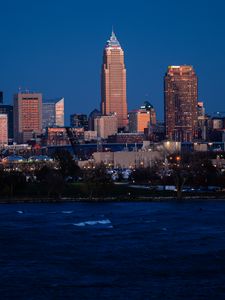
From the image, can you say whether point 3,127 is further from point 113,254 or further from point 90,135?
point 113,254

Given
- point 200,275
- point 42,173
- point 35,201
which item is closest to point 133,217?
point 35,201

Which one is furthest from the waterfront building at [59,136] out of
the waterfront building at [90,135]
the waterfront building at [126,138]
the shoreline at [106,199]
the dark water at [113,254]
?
the dark water at [113,254]

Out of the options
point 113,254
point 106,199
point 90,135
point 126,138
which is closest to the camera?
point 113,254

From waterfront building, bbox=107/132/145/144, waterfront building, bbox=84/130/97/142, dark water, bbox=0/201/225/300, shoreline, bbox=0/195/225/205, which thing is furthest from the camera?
waterfront building, bbox=84/130/97/142

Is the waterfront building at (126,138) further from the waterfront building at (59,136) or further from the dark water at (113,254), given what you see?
the dark water at (113,254)

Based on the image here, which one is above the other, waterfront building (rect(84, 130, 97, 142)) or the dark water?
waterfront building (rect(84, 130, 97, 142))

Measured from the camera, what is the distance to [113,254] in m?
19.5

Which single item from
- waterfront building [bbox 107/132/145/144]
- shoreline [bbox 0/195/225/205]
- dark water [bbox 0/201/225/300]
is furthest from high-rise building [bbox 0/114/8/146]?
dark water [bbox 0/201/225/300]

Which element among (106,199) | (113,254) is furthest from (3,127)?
(113,254)

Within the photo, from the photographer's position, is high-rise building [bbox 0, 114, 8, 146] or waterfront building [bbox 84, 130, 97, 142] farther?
high-rise building [bbox 0, 114, 8, 146]

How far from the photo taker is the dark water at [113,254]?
15.8 m

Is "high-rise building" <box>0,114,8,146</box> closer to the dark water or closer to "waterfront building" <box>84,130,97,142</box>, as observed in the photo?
"waterfront building" <box>84,130,97,142</box>

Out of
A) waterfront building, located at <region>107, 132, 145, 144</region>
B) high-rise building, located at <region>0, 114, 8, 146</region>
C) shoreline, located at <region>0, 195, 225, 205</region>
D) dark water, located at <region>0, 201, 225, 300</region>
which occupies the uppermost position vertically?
high-rise building, located at <region>0, 114, 8, 146</region>

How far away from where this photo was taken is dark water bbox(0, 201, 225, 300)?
1579cm
